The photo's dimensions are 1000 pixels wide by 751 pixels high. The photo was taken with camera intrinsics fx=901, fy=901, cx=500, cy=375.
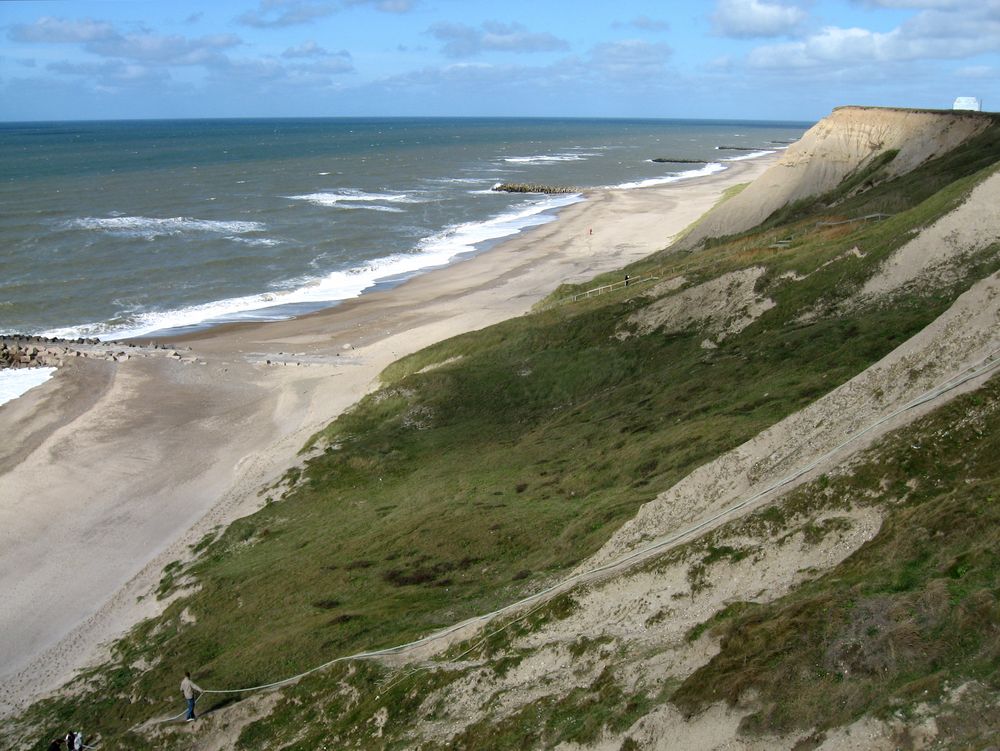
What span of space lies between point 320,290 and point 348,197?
190 feet

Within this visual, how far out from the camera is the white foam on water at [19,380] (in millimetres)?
48062

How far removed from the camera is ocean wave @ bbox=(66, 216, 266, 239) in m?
93.2

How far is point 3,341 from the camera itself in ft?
182

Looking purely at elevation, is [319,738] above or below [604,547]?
below

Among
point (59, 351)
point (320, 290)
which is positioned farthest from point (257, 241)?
point (59, 351)

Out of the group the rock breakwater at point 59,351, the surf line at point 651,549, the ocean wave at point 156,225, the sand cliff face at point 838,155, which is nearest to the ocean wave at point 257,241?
the ocean wave at point 156,225

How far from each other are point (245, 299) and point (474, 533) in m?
48.1

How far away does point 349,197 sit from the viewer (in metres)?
126

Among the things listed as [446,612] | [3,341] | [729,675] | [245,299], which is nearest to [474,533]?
[446,612]

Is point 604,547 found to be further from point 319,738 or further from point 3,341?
point 3,341

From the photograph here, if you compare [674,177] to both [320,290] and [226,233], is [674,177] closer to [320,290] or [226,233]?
[226,233]

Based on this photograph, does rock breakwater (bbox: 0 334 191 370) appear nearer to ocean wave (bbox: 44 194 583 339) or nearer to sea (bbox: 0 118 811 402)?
ocean wave (bbox: 44 194 583 339)

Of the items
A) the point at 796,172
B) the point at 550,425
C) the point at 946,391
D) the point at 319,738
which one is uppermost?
the point at 796,172

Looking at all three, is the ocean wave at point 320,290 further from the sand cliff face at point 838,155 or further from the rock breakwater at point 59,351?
the sand cliff face at point 838,155
